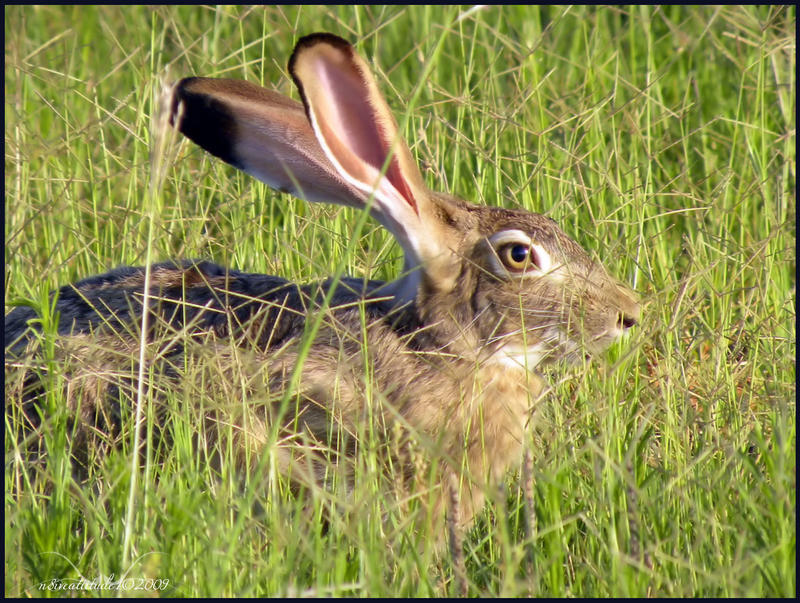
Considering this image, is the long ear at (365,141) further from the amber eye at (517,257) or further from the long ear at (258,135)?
the amber eye at (517,257)

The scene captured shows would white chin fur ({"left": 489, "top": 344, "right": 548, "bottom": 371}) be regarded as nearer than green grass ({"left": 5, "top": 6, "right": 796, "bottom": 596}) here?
No

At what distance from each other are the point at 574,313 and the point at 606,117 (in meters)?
1.41

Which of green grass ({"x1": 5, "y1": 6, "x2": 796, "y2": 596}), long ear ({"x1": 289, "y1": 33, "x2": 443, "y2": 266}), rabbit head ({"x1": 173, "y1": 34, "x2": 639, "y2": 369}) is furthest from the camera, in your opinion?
rabbit head ({"x1": 173, "y1": 34, "x2": 639, "y2": 369})

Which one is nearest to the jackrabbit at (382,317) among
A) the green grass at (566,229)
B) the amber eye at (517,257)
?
the amber eye at (517,257)

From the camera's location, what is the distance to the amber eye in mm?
3852

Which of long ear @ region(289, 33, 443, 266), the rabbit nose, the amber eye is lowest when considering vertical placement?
the rabbit nose

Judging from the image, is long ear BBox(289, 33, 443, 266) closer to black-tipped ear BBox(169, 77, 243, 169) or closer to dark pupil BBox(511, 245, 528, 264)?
dark pupil BBox(511, 245, 528, 264)

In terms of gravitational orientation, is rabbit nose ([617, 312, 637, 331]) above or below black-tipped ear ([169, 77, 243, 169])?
below

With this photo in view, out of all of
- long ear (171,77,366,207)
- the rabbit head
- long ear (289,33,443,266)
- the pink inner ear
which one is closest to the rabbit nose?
the rabbit head

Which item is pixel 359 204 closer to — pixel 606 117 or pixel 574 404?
pixel 574 404

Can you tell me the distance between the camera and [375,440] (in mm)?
3572

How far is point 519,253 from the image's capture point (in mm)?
3857

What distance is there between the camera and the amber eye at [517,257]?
385 cm

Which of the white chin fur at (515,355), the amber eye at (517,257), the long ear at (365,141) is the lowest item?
the white chin fur at (515,355)
